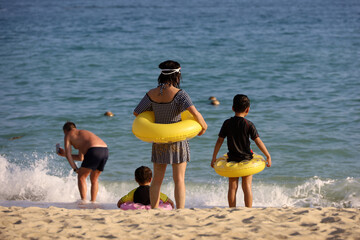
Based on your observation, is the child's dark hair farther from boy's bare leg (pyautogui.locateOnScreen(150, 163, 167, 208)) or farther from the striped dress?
boy's bare leg (pyautogui.locateOnScreen(150, 163, 167, 208))

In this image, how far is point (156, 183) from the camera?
5004 mm

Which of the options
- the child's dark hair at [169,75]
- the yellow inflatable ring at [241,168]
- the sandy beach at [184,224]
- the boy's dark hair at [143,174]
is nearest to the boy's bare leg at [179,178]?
the sandy beach at [184,224]

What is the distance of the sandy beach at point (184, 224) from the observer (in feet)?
13.5

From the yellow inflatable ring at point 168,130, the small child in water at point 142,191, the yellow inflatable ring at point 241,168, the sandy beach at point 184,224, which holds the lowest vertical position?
the sandy beach at point 184,224

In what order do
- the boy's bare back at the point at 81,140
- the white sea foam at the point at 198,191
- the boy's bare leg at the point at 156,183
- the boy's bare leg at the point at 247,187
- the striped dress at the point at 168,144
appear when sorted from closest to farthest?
the striped dress at the point at 168,144, the boy's bare leg at the point at 156,183, the boy's bare leg at the point at 247,187, the boy's bare back at the point at 81,140, the white sea foam at the point at 198,191

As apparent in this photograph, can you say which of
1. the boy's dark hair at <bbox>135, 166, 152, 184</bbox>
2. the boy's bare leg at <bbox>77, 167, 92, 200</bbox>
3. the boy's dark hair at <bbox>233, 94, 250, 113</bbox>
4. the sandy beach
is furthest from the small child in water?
the boy's dark hair at <bbox>233, 94, 250, 113</bbox>

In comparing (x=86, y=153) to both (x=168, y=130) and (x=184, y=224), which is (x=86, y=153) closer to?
(x=168, y=130)

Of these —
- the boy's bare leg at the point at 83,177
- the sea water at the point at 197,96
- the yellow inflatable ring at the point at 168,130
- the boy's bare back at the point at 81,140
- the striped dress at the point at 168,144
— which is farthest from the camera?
the sea water at the point at 197,96

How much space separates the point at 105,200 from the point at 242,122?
2.92m

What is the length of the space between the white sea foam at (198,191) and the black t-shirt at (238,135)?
5.18 ft

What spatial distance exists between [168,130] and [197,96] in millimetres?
8437

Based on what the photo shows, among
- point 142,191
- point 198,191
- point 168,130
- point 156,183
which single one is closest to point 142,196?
point 142,191

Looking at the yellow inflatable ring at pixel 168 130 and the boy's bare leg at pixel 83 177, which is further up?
the yellow inflatable ring at pixel 168 130

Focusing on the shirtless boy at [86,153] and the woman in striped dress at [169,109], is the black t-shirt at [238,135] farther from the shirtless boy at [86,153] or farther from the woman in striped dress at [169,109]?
the shirtless boy at [86,153]
